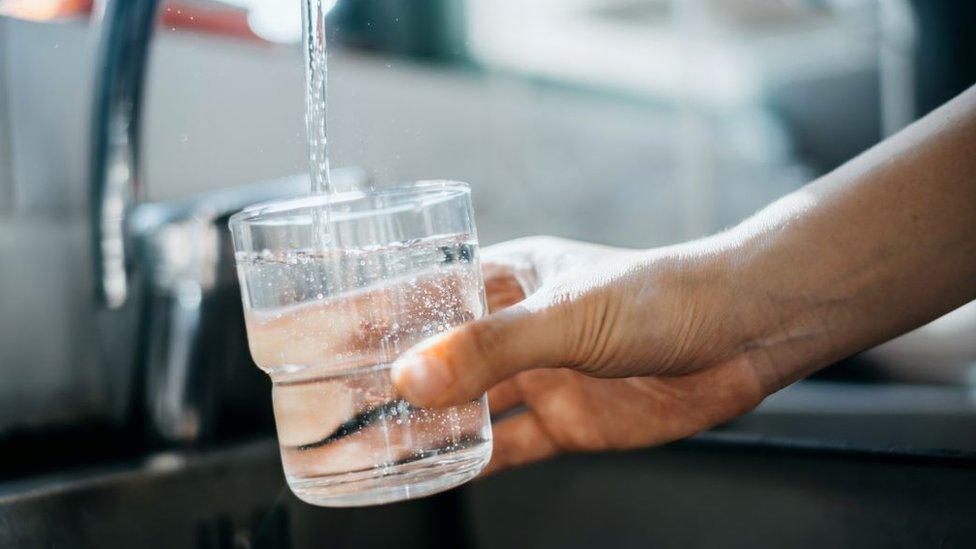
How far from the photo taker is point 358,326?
0.54 meters

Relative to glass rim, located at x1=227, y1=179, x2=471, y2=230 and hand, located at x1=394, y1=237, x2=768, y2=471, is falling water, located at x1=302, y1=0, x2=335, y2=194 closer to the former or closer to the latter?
glass rim, located at x1=227, y1=179, x2=471, y2=230

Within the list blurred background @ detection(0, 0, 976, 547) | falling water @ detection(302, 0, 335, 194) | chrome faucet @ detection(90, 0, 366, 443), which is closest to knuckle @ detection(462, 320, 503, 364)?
falling water @ detection(302, 0, 335, 194)

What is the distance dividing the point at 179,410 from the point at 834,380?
84 centimetres

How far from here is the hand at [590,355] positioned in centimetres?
53

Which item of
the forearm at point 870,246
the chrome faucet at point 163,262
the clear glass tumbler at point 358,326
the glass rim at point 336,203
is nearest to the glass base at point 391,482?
the clear glass tumbler at point 358,326

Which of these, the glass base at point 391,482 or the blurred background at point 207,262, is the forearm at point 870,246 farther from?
the glass base at point 391,482

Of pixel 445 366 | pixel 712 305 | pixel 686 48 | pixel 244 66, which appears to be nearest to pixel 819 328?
pixel 712 305

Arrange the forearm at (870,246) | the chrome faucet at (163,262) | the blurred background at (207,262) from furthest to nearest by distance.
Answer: the chrome faucet at (163,262) < the blurred background at (207,262) < the forearm at (870,246)

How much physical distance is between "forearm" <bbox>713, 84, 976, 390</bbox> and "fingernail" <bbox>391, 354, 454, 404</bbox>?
10.0 inches

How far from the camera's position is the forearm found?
66 centimetres

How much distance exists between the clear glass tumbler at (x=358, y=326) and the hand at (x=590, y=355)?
0.03 metres

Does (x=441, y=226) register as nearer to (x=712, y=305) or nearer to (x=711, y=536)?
(x=712, y=305)

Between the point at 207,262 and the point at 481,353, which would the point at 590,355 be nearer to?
the point at 481,353

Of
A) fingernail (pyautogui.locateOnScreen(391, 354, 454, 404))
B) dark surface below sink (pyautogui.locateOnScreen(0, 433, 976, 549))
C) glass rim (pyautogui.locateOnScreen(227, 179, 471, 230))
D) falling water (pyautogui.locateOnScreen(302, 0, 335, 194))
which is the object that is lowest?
dark surface below sink (pyautogui.locateOnScreen(0, 433, 976, 549))
